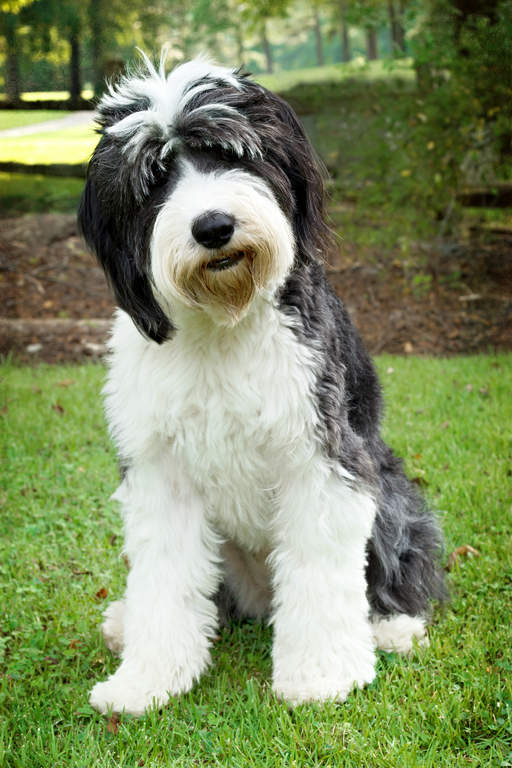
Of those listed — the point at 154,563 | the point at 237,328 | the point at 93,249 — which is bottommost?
the point at 154,563

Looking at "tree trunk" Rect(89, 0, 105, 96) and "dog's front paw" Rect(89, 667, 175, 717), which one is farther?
"tree trunk" Rect(89, 0, 105, 96)

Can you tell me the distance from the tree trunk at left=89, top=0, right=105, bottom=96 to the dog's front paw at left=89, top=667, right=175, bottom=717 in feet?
26.9

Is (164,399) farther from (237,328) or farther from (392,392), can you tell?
(392,392)

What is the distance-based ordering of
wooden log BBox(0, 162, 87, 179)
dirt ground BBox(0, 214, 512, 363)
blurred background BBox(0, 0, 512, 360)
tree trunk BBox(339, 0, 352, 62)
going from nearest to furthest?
dirt ground BBox(0, 214, 512, 363) < blurred background BBox(0, 0, 512, 360) < wooden log BBox(0, 162, 87, 179) < tree trunk BBox(339, 0, 352, 62)

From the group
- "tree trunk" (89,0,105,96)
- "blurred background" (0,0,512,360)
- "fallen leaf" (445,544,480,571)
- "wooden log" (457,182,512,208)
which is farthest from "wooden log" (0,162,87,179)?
"fallen leaf" (445,544,480,571)

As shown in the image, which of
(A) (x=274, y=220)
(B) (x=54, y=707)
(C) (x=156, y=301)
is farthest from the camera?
(B) (x=54, y=707)

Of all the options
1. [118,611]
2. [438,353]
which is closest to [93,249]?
[118,611]

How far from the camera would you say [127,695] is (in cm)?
259

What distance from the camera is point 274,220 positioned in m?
2.25

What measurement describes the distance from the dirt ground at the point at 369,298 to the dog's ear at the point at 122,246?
4438 mm

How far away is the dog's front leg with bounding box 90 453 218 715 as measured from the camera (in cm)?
265

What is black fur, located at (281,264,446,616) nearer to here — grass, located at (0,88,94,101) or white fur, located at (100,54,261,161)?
white fur, located at (100,54,261,161)

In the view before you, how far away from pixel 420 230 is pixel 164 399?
5.92 m

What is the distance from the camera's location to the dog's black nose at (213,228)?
2160 mm
